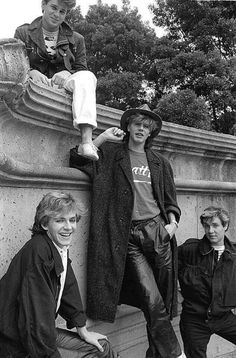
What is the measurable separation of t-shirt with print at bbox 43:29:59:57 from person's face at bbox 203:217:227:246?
1.66 m

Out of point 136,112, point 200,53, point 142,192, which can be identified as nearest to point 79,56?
point 136,112

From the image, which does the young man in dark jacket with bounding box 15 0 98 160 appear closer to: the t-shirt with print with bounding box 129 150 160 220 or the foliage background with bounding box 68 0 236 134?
the t-shirt with print with bounding box 129 150 160 220

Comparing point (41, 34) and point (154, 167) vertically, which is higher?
point (41, 34)

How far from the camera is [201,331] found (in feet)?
11.9

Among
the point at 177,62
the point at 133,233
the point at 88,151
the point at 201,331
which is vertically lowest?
the point at 201,331

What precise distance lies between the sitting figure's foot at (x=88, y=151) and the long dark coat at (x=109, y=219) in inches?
6.0

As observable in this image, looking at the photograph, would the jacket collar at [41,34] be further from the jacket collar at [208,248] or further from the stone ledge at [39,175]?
the jacket collar at [208,248]

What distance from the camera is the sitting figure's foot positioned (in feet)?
10.4

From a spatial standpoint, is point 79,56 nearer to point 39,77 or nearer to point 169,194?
point 39,77

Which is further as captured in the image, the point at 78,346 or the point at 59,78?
the point at 59,78

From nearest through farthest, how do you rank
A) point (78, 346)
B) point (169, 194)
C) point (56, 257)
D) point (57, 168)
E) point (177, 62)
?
point (56, 257) → point (78, 346) → point (57, 168) → point (169, 194) → point (177, 62)

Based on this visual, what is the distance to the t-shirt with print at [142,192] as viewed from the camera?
3379 millimetres

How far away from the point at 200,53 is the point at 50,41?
34.5ft

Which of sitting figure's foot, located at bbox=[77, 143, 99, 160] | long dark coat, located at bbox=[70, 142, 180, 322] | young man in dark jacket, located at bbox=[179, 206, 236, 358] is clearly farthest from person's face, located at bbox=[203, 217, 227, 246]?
sitting figure's foot, located at bbox=[77, 143, 99, 160]
